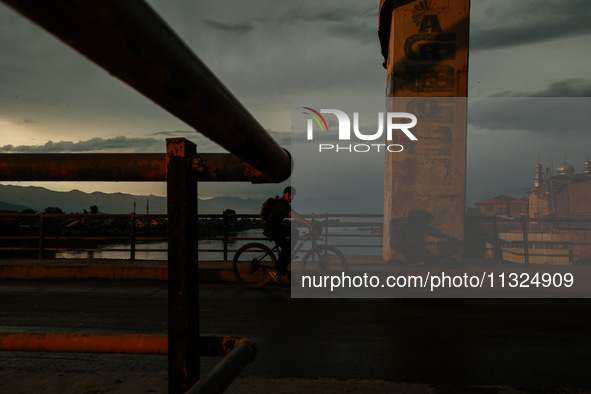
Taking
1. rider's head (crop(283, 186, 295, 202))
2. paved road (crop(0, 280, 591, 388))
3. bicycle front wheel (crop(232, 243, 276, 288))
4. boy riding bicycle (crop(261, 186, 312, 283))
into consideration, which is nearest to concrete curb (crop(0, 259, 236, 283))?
bicycle front wheel (crop(232, 243, 276, 288))

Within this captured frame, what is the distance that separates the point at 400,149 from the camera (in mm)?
11102

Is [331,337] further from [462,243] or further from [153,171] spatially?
[462,243]

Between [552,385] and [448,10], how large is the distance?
9.41 meters

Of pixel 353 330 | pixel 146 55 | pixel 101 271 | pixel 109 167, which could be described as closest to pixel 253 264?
pixel 101 271

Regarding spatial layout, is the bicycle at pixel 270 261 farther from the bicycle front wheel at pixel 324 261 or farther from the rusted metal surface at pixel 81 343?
the rusted metal surface at pixel 81 343

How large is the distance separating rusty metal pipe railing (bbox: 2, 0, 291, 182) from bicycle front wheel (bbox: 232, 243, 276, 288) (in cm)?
791

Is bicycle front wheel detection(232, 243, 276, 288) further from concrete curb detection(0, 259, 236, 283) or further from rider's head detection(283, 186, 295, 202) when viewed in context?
rider's head detection(283, 186, 295, 202)

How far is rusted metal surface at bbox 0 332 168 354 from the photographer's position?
147 centimetres

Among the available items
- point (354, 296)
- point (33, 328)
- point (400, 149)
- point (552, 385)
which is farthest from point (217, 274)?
point (552, 385)

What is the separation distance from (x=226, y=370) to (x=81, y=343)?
1.93ft

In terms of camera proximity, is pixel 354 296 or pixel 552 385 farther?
pixel 354 296

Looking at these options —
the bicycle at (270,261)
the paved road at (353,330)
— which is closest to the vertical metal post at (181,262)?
the paved road at (353,330)

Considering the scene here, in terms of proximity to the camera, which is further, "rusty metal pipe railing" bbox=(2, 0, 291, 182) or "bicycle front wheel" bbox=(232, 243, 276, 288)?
"bicycle front wheel" bbox=(232, 243, 276, 288)

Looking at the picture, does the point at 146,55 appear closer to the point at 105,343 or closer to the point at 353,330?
the point at 105,343
